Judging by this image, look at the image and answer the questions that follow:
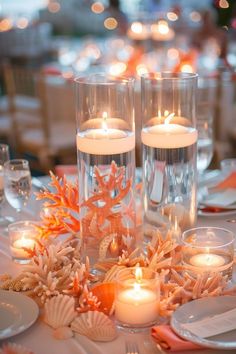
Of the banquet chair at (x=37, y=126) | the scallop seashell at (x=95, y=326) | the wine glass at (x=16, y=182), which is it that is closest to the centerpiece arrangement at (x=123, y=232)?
the scallop seashell at (x=95, y=326)

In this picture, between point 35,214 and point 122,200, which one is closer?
point 122,200

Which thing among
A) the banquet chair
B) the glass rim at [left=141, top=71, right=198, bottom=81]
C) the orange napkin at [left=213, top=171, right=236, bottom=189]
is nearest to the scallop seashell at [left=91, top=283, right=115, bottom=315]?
the glass rim at [left=141, top=71, right=198, bottom=81]

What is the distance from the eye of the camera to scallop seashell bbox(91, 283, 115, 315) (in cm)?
115

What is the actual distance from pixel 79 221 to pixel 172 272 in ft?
0.91

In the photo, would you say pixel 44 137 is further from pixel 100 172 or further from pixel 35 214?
pixel 100 172

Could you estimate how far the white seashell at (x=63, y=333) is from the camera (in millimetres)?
1084

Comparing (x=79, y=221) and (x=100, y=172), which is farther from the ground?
(x=100, y=172)

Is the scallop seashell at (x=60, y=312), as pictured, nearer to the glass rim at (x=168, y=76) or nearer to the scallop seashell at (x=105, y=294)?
the scallop seashell at (x=105, y=294)

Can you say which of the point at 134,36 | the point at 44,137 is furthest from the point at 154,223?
the point at 134,36

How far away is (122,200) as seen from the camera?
1.30 m

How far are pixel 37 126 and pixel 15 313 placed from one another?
3.23 metres

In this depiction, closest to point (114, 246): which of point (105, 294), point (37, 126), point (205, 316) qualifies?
point (105, 294)

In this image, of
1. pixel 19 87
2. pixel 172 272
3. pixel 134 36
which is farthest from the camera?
pixel 134 36

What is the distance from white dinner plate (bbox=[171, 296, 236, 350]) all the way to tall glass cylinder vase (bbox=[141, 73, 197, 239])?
262mm
